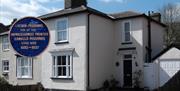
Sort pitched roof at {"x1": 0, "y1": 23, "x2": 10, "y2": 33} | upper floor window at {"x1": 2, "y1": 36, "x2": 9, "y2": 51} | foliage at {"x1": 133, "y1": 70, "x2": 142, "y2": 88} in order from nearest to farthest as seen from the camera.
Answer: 1. foliage at {"x1": 133, "y1": 70, "x2": 142, "y2": 88}
2. upper floor window at {"x1": 2, "y1": 36, "x2": 9, "y2": 51}
3. pitched roof at {"x1": 0, "y1": 23, "x2": 10, "y2": 33}

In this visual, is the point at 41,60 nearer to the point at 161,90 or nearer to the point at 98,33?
the point at 98,33

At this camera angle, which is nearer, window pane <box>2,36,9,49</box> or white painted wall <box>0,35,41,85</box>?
white painted wall <box>0,35,41,85</box>

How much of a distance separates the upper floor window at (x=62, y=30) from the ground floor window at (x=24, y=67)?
5462mm

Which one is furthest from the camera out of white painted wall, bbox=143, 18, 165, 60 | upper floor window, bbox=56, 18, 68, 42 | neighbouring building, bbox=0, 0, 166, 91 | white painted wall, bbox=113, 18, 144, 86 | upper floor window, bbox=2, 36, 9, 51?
upper floor window, bbox=2, 36, 9, 51

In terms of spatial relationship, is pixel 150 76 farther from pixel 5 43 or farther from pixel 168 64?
pixel 5 43

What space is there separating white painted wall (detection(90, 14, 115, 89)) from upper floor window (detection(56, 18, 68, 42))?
2.40 m

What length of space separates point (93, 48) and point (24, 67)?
32.1ft

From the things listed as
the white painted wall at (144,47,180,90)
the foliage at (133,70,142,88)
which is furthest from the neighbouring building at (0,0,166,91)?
the white painted wall at (144,47,180,90)

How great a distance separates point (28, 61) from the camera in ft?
102

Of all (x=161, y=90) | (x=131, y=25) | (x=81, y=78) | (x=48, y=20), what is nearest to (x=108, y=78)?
(x=81, y=78)

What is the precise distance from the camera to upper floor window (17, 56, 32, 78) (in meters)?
31.1

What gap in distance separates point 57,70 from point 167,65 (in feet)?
30.5

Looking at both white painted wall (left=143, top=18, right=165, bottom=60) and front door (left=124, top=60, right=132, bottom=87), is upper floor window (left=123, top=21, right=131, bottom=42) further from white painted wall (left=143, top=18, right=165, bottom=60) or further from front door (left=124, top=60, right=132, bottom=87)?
Result: front door (left=124, top=60, right=132, bottom=87)

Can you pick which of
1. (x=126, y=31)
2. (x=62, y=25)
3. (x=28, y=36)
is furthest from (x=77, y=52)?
(x=28, y=36)
